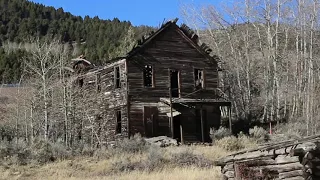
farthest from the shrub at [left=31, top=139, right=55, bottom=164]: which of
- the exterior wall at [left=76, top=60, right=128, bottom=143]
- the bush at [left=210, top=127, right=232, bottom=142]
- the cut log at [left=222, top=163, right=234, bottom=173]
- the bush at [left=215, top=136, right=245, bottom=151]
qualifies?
the bush at [left=210, top=127, right=232, bottom=142]

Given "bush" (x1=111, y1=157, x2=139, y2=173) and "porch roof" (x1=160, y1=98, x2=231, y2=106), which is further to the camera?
"porch roof" (x1=160, y1=98, x2=231, y2=106)

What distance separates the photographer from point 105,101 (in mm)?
32781

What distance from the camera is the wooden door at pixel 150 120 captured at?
30406 mm

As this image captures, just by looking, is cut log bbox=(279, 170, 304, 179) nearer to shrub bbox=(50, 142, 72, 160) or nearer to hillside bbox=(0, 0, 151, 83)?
shrub bbox=(50, 142, 72, 160)

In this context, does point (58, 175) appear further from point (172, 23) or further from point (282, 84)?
point (282, 84)

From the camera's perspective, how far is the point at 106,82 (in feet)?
107

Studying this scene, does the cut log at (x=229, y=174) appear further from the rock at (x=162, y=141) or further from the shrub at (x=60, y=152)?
the rock at (x=162, y=141)

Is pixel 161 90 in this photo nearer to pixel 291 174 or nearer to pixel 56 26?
pixel 291 174

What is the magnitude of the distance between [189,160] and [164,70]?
35.4ft

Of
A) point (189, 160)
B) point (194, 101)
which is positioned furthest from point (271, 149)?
point (194, 101)

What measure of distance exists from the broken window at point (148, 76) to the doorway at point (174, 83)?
1.48 m

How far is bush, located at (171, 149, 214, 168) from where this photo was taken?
21.4 metres

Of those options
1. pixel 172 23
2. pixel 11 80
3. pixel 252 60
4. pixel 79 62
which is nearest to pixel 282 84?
pixel 252 60

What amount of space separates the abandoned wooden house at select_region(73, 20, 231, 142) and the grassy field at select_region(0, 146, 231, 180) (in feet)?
21.8
